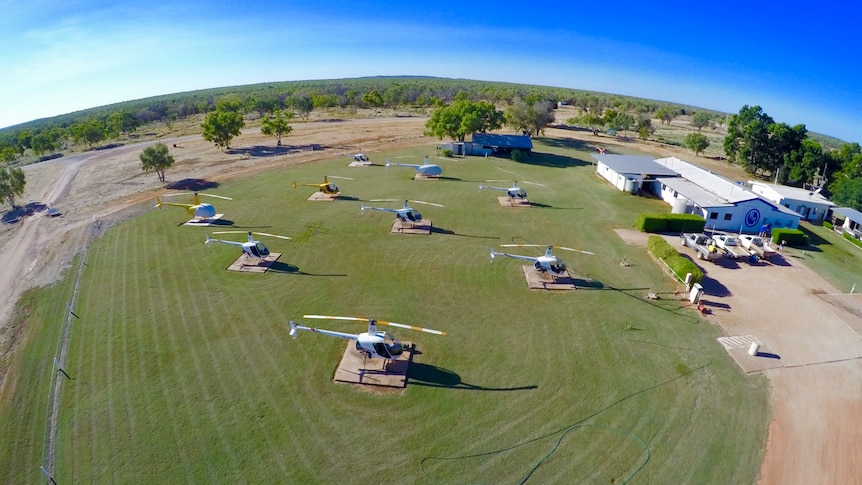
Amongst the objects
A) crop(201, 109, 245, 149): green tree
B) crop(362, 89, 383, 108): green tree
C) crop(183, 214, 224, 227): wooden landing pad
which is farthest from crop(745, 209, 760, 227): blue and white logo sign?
crop(362, 89, 383, 108): green tree

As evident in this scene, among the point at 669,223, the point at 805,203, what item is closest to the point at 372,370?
the point at 669,223

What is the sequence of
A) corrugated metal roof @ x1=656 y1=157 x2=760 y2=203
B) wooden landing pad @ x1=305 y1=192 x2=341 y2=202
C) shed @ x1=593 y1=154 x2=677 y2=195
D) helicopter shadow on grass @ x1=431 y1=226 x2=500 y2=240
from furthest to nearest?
shed @ x1=593 y1=154 x2=677 y2=195 → wooden landing pad @ x1=305 y1=192 x2=341 y2=202 → corrugated metal roof @ x1=656 y1=157 x2=760 y2=203 → helicopter shadow on grass @ x1=431 y1=226 x2=500 y2=240

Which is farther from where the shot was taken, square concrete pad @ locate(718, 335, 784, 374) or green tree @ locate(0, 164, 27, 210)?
green tree @ locate(0, 164, 27, 210)

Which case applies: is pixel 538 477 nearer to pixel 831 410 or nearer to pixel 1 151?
pixel 831 410

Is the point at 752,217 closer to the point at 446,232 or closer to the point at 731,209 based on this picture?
the point at 731,209

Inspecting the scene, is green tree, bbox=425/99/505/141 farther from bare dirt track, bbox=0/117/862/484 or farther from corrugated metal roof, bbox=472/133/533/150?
bare dirt track, bbox=0/117/862/484

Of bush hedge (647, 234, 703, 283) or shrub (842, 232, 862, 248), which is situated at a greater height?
bush hedge (647, 234, 703, 283)
